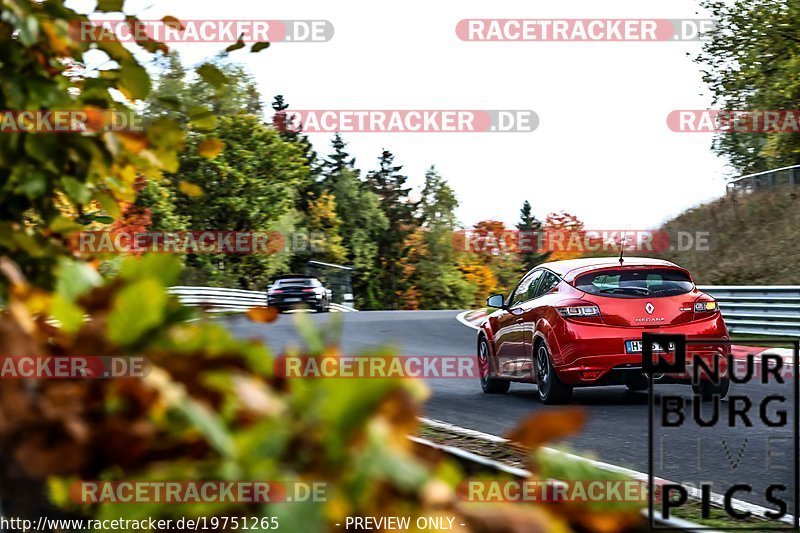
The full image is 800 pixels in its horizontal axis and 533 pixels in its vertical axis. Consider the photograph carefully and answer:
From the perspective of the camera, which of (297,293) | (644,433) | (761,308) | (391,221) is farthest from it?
(391,221)

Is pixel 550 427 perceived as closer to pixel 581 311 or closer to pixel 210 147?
pixel 210 147

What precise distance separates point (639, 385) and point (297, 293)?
32.7m

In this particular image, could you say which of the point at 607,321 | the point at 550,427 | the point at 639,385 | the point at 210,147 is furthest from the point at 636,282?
the point at 550,427

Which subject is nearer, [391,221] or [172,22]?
[172,22]

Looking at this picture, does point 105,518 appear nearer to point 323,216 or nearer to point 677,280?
point 677,280

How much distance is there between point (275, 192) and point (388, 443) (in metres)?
61.3

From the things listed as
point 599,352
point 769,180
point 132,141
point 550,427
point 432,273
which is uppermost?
point 769,180

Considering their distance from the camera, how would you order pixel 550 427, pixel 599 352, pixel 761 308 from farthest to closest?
pixel 761 308 < pixel 599 352 < pixel 550 427

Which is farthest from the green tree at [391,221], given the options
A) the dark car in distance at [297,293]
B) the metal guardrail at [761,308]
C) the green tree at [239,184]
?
the metal guardrail at [761,308]

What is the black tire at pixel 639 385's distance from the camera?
36.8 feet

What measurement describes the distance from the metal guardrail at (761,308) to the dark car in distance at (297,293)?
21.9 m

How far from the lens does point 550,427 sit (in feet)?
4.78

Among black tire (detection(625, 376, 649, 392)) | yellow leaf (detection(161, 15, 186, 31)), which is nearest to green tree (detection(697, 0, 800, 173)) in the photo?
black tire (detection(625, 376, 649, 392))

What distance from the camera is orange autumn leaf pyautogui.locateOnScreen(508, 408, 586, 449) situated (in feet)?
4.71
